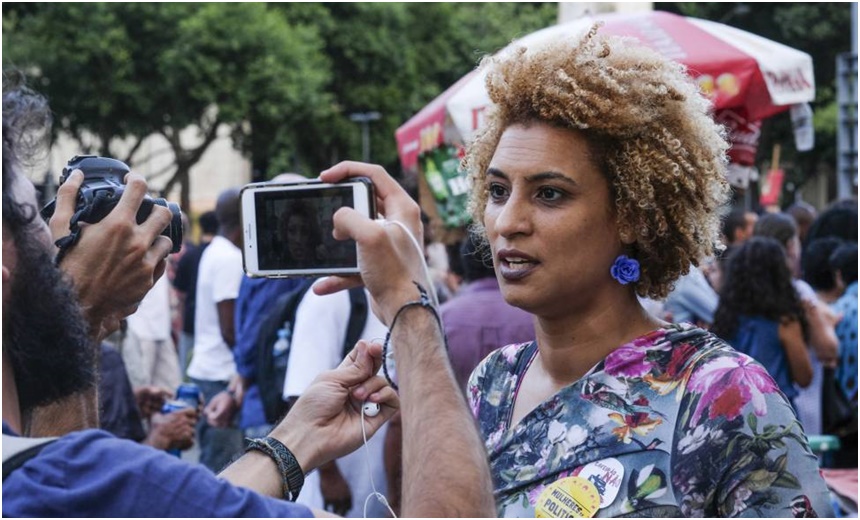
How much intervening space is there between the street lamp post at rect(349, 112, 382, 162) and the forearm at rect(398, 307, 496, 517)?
29471 mm

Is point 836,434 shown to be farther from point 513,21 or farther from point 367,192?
point 513,21

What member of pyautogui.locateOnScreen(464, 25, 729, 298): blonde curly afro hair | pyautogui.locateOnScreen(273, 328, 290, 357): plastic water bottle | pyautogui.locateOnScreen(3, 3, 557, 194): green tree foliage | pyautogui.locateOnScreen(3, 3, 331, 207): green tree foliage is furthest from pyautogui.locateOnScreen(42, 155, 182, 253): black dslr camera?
pyautogui.locateOnScreen(3, 3, 331, 207): green tree foliage

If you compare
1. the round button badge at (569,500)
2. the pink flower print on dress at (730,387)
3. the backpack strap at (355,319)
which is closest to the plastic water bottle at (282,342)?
the backpack strap at (355,319)

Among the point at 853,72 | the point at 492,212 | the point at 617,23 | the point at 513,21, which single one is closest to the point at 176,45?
the point at 513,21

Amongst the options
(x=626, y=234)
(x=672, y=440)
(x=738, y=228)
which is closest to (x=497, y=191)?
(x=626, y=234)

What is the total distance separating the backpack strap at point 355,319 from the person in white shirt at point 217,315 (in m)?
2.37

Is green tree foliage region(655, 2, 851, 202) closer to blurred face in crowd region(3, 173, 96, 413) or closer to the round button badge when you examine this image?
the round button badge

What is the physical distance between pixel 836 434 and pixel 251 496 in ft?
17.2

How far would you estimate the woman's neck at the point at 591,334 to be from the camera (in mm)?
2506

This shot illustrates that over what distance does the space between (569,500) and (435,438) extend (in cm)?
51

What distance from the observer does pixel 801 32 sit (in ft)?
101

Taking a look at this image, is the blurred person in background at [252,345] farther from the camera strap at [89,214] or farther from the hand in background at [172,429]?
the camera strap at [89,214]

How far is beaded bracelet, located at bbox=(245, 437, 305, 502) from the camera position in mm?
2275

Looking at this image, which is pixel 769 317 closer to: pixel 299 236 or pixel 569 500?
pixel 569 500
